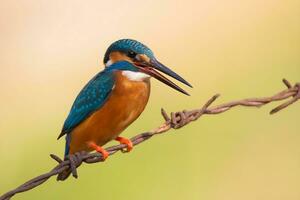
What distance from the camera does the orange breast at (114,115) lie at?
146 inches

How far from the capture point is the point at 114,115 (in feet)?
12.2

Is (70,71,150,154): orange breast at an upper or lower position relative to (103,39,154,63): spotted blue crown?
lower

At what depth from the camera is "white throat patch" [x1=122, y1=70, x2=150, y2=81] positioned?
3.70 meters

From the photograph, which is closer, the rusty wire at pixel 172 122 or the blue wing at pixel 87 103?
the rusty wire at pixel 172 122

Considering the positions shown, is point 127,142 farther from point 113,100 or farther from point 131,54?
point 131,54

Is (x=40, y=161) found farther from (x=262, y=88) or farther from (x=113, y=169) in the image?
(x=262, y=88)

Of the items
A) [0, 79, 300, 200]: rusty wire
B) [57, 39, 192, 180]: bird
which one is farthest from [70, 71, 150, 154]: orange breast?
[0, 79, 300, 200]: rusty wire

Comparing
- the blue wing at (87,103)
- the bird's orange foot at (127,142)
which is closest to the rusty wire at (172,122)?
the bird's orange foot at (127,142)

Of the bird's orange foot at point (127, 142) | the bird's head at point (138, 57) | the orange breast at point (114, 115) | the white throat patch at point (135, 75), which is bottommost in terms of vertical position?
the bird's orange foot at point (127, 142)

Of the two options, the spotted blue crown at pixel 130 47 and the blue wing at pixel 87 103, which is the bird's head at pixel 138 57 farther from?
the blue wing at pixel 87 103

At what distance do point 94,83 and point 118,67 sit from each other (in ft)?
0.43

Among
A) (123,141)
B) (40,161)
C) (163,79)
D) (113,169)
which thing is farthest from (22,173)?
(163,79)

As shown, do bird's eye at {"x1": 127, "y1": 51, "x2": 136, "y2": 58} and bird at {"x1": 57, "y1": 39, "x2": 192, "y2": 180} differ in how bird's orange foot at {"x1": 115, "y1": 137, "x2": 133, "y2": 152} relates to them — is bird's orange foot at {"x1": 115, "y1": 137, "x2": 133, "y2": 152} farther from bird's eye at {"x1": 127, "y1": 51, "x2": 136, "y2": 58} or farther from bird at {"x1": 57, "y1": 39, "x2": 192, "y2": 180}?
bird's eye at {"x1": 127, "y1": 51, "x2": 136, "y2": 58}

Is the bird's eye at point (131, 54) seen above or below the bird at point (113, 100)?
above
